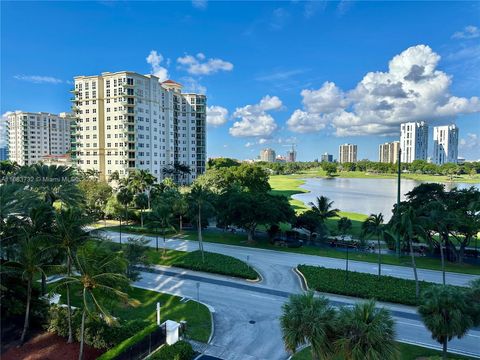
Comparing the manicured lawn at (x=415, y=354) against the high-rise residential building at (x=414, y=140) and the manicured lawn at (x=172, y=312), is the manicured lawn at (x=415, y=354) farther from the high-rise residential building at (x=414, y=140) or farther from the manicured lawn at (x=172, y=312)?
the high-rise residential building at (x=414, y=140)

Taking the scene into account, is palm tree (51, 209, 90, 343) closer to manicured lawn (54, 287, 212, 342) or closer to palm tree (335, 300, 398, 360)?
manicured lawn (54, 287, 212, 342)

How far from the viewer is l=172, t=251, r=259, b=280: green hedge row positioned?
27312 millimetres

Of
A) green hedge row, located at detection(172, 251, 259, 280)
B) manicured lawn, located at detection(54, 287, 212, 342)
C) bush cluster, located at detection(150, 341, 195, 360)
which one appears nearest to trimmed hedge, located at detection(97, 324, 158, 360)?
bush cluster, located at detection(150, 341, 195, 360)

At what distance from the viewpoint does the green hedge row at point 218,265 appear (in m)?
27.3

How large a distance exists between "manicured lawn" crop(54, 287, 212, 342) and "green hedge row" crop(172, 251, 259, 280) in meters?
5.81

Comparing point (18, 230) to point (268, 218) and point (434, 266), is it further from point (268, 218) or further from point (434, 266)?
point (434, 266)

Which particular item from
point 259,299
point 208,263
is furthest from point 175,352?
point 208,263

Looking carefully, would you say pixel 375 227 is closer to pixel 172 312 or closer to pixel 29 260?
pixel 172 312

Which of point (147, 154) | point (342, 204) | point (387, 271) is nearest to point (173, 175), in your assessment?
point (147, 154)

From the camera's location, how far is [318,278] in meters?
26.2

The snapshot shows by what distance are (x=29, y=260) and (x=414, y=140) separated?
20948 cm

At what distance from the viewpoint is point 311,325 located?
12.6 metres

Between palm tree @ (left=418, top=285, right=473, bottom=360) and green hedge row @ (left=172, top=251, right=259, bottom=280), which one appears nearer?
palm tree @ (left=418, top=285, right=473, bottom=360)

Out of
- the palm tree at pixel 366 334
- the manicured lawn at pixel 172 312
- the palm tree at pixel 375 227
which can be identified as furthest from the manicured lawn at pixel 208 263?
the palm tree at pixel 366 334
